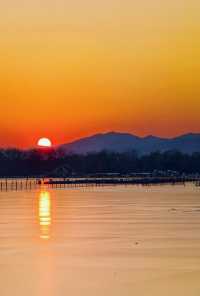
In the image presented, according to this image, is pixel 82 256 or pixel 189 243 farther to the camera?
pixel 189 243

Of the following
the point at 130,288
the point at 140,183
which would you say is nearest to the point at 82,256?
the point at 130,288

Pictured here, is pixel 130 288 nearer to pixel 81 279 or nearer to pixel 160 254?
pixel 81 279

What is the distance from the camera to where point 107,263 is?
27781 mm

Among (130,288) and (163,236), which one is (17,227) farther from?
(130,288)

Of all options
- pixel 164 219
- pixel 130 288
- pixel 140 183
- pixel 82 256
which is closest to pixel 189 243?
pixel 82 256

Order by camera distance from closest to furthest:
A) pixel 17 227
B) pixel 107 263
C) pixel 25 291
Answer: pixel 25 291
pixel 107 263
pixel 17 227

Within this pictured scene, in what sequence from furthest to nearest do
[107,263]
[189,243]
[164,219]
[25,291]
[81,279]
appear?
[164,219]
[189,243]
[107,263]
[81,279]
[25,291]

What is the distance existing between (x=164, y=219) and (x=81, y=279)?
24654 mm

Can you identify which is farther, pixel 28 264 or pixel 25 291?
pixel 28 264

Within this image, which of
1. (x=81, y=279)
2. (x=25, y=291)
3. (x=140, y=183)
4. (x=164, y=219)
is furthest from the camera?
(x=140, y=183)

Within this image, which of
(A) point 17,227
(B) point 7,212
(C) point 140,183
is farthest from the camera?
(C) point 140,183

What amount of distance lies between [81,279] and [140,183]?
132 m

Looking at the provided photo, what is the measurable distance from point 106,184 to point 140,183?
857cm

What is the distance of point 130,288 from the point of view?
889 inches
